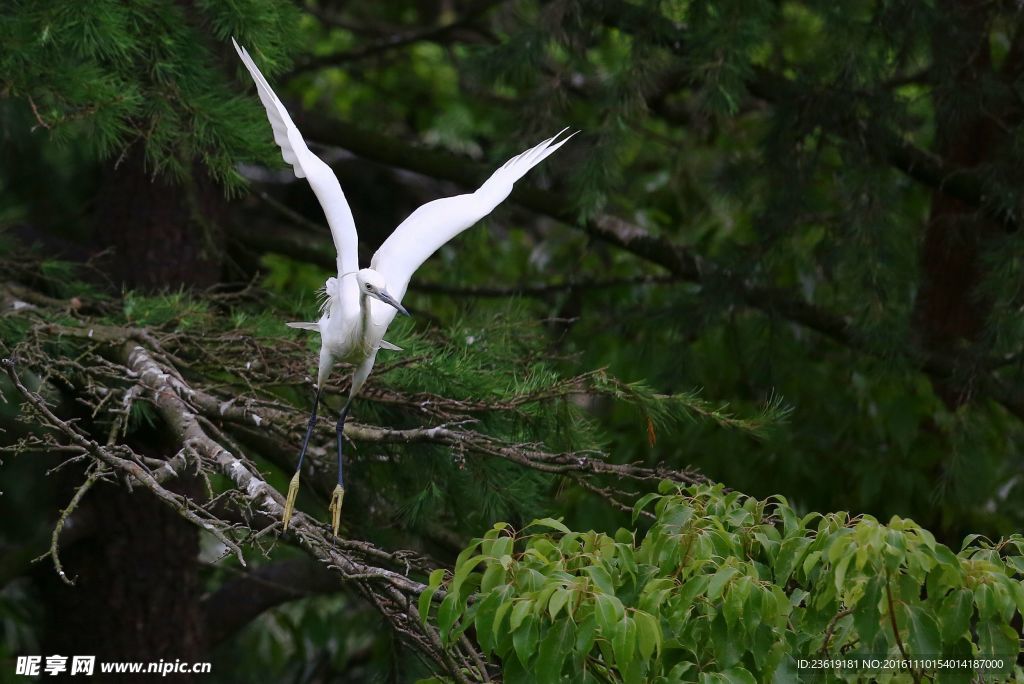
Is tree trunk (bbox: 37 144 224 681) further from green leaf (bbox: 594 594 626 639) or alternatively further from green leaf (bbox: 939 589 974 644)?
green leaf (bbox: 939 589 974 644)

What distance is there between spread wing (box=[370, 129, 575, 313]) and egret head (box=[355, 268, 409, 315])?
37mm

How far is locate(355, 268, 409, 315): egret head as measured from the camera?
2.16m

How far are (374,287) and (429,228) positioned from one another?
32cm

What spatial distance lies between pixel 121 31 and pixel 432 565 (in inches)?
50.0

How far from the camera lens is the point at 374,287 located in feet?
7.09

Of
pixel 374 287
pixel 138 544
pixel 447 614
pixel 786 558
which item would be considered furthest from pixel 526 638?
pixel 138 544

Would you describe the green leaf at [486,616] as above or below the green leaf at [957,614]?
above

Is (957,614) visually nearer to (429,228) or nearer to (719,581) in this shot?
(719,581)

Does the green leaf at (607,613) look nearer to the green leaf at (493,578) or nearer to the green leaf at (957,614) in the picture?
the green leaf at (493,578)

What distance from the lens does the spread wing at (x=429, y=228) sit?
2.36 m

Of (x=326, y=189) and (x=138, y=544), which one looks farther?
(x=138, y=544)

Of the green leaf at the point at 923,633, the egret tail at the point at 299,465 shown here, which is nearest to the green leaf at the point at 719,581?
the green leaf at the point at 923,633

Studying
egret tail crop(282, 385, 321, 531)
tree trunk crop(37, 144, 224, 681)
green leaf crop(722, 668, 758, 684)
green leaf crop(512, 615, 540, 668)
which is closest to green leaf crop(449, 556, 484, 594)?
green leaf crop(512, 615, 540, 668)

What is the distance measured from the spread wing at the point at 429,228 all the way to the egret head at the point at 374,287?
37 millimetres
